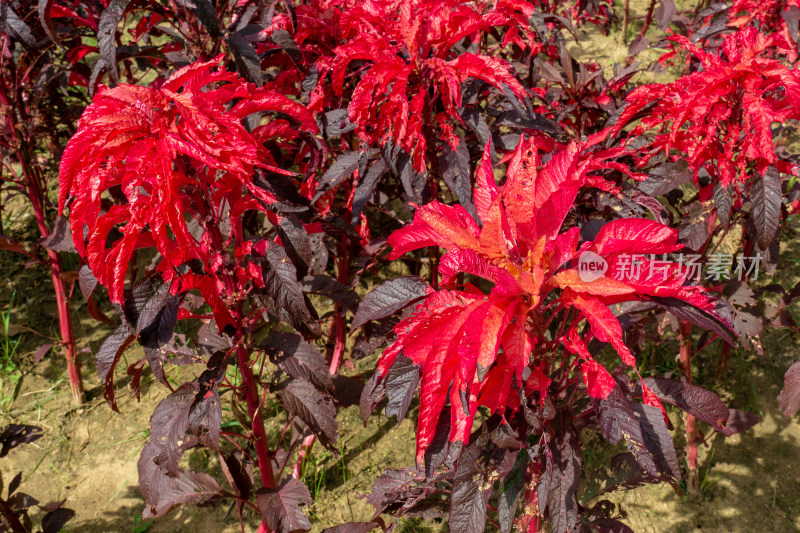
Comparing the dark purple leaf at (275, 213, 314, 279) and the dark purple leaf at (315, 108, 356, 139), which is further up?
the dark purple leaf at (315, 108, 356, 139)

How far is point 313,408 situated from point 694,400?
0.94 meters

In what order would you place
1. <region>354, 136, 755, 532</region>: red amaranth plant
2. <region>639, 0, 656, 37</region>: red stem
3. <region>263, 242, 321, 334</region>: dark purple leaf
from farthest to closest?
<region>639, 0, 656, 37</region>: red stem, <region>263, 242, 321, 334</region>: dark purple leaf, <region>354, 136, 755, 532</region>: red amaranth plant

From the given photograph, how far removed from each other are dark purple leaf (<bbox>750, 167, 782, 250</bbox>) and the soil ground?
1.03m

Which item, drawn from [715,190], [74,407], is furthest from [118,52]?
[715,190]

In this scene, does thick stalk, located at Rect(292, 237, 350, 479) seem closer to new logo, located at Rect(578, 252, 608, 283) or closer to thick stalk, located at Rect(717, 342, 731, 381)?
new logo, located at Rect(578, 252, 608, 283)

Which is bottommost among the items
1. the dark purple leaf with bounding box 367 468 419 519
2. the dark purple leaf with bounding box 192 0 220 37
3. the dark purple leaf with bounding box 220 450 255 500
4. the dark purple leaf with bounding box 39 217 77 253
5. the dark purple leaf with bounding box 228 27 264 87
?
the dark purple leaf with bounding box 220 450 255 500

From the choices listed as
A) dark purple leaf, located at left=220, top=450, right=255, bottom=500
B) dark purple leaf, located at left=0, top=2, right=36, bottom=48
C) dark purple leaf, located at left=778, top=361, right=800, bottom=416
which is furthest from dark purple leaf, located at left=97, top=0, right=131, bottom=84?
dark purple leaf, located at left=778, top=361, right=800, bottom=416

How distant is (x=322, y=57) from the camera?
1.91 m

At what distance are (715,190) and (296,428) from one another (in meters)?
1.50

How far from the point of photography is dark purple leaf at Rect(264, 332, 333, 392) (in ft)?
5.42

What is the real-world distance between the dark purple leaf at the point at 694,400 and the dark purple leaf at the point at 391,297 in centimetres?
62

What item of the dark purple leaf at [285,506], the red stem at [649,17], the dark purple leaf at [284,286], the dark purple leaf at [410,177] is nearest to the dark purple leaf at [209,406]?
the dark purple leaf at [284,286]

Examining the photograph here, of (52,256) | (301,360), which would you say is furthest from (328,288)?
(52,256)

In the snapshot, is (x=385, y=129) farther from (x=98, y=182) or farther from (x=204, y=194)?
(x=98, y=182)
